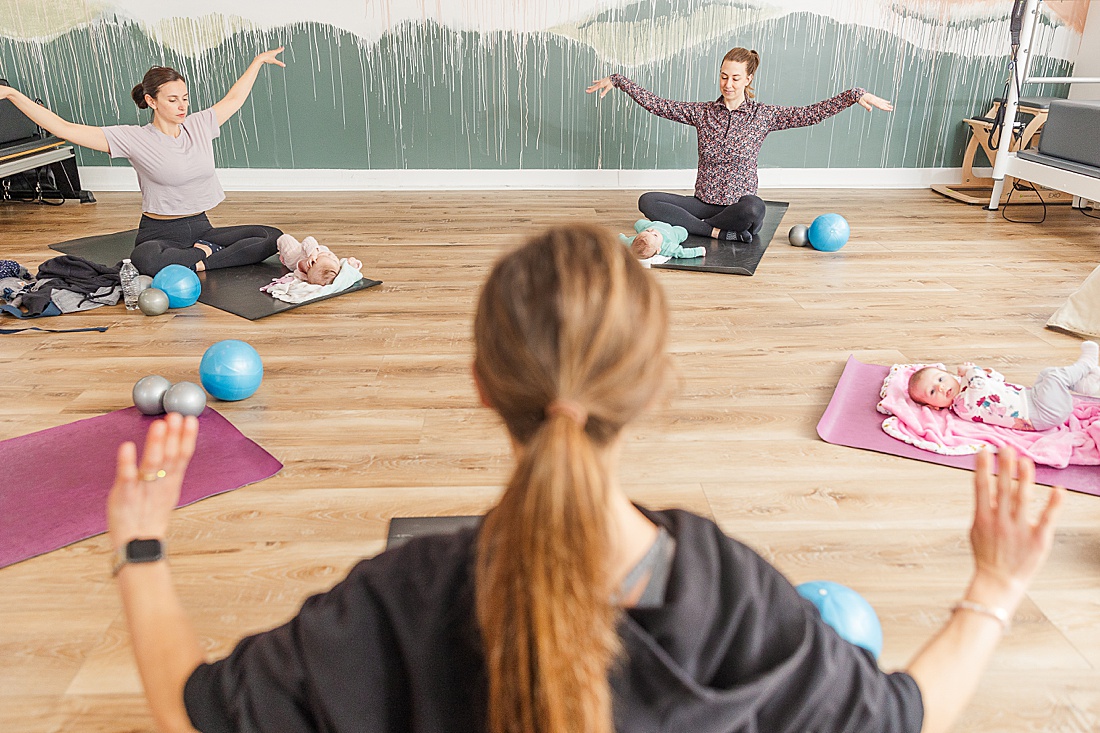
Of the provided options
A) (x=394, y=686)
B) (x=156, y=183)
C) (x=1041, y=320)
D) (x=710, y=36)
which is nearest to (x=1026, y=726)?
(x=394, y=686)

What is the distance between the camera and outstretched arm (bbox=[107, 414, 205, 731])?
0.87 metres

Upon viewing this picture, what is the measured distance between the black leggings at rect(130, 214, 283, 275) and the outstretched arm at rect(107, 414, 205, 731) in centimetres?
292

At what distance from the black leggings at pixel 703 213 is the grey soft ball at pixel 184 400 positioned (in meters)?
2.65

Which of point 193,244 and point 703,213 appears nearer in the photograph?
point 193,244

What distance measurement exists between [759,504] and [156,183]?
295 cm

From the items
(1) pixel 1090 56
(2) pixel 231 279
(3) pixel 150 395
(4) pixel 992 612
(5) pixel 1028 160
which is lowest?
(2) pixel 231 279

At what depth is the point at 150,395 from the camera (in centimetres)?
236

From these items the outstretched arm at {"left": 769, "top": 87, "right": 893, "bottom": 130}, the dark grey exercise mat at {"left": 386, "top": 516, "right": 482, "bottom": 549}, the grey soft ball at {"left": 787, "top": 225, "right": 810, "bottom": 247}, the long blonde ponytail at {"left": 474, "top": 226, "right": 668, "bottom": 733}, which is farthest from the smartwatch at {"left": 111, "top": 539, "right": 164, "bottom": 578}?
the outstretched arm at {"left": 769, "top": 87, "right": 893, "bottom": 130}

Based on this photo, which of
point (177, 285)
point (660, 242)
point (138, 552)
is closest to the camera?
point (138, 552)

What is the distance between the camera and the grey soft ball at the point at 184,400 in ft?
7.61

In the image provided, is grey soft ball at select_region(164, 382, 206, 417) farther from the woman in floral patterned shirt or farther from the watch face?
the woman in floral patterned shirt

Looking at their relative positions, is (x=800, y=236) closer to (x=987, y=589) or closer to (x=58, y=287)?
(x=58, y=287)

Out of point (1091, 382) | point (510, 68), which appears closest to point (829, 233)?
point (1091, 382)

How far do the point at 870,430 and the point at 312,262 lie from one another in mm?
2289
